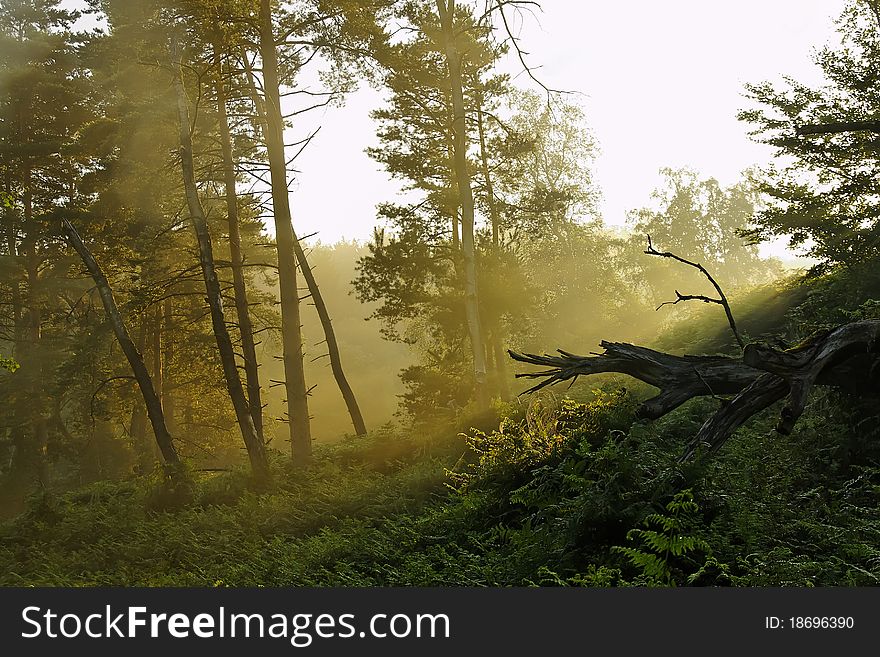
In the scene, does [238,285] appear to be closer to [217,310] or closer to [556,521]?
[217,310]

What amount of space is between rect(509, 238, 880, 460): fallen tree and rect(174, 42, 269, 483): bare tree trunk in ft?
32.2

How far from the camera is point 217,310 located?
15.6 metres

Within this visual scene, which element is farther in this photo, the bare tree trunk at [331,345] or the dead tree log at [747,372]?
the bare tree trunk at [331,345]

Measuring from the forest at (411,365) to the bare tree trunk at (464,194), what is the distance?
12 cm

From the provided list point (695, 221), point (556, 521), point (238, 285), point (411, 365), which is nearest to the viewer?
point (556, 521)

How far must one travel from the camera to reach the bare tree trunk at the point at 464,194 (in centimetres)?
1896

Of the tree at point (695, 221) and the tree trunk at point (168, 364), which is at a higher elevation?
the tree at point (695, 221)

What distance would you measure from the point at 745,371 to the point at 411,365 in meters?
15.8

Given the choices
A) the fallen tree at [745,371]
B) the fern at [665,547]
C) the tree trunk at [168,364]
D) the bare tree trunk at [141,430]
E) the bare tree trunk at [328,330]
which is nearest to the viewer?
the fern at [665,547]

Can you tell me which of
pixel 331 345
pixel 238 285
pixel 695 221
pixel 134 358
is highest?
pixel 695 221

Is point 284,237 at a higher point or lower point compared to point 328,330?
higher

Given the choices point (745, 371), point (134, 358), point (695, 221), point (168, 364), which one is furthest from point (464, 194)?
point (695, 221)

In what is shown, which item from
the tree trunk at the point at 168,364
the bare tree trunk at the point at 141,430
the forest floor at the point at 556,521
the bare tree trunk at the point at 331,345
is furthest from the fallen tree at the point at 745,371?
the bare tree trunk at the point at 141,430

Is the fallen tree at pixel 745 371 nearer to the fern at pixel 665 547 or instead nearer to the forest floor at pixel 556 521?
the forest floor at pixel 556 521
